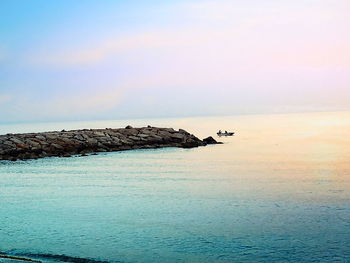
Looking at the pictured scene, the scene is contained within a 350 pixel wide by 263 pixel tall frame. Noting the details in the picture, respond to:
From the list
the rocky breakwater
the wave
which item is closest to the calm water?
the wave

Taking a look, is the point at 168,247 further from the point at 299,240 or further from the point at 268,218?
the point at 268,218

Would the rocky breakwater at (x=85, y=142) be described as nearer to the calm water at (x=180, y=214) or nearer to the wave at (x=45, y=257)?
the calm water at (x=180, y=214)

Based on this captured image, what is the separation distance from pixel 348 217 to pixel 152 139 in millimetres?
46607

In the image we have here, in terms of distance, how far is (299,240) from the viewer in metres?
14.2

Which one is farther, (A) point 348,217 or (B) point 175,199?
(B) point 175,199

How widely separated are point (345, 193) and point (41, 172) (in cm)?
2444

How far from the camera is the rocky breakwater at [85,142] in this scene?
5097cm

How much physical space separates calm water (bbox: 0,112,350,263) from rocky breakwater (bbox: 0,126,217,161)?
14.6 metres

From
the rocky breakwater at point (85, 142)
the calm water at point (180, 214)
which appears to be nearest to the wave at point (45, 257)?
the calm water at point (180, 214)

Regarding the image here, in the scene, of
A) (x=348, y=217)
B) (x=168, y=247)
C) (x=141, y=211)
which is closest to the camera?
(x=168, y=247)

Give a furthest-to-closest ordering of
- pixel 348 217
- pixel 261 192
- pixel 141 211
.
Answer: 1. pixel 261 192
2. pixel 141 211
3. pixel 348 217

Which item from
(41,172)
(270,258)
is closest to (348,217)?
(270,258)

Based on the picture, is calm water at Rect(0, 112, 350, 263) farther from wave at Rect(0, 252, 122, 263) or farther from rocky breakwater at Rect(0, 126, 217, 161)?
rocky breakwater at Rect(0, 126, 217, 161)

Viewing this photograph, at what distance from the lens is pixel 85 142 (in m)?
56.5
